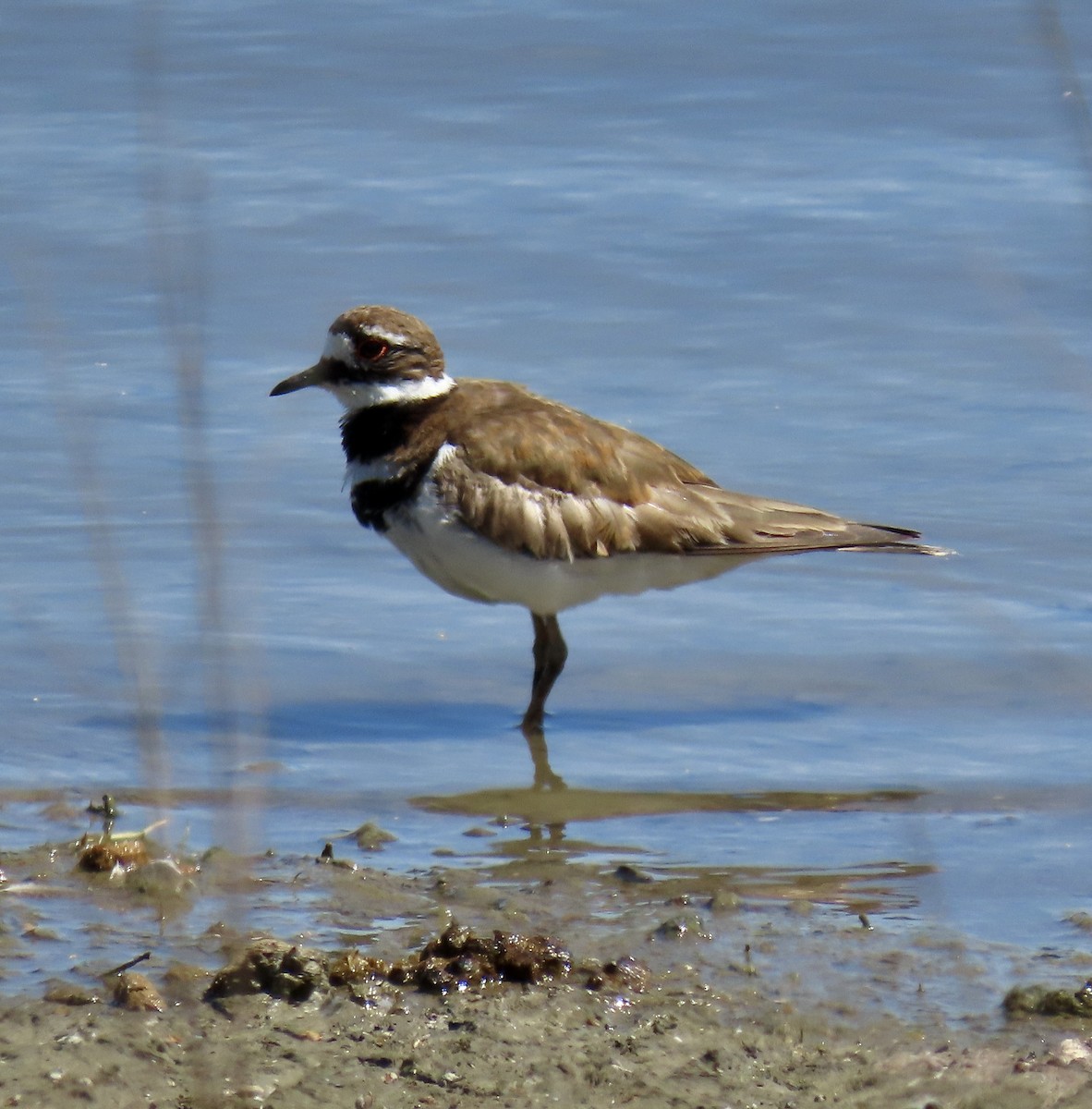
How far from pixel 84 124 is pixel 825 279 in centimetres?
452

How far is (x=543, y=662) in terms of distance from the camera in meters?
6.55

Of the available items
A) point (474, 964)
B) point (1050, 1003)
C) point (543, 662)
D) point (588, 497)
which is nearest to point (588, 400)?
point (588, 497)

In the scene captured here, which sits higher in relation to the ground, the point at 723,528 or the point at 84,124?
the point at 84,124

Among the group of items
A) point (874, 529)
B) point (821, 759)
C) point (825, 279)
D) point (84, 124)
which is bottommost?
point (821, 759)

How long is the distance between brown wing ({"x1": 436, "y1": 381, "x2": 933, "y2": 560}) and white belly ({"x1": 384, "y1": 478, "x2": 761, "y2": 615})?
0.14 feet

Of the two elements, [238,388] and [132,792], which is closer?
[132,792]

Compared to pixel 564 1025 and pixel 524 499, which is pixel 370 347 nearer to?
pixel 524 499

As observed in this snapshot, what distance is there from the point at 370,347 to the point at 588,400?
7.62 feet

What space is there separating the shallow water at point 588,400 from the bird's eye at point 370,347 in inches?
20.3

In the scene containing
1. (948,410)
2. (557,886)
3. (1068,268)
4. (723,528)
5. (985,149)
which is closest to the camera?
(557,886)

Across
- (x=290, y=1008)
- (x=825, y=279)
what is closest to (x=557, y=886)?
(x=290, y=1008)

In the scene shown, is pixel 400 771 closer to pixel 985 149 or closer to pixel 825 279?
pixel 825 279

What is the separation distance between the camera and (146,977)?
4039 mm

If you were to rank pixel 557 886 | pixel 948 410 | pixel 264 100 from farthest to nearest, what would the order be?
pixel 264 100 → pixel 948 410 → pixel 557 886
